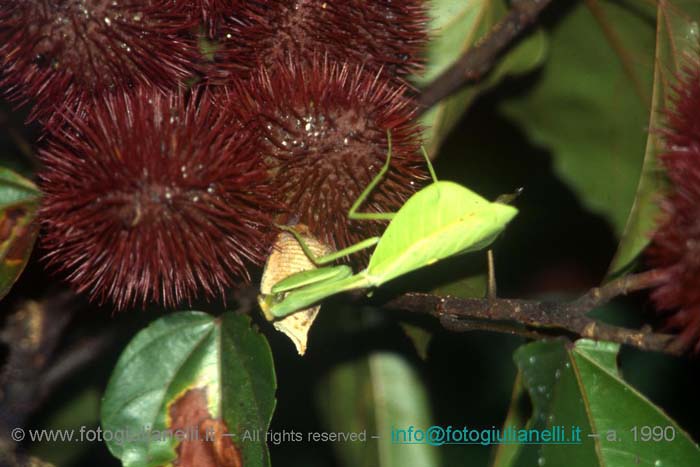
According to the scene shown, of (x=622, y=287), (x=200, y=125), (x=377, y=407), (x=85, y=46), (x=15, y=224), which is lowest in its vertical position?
(x=377, y=407)

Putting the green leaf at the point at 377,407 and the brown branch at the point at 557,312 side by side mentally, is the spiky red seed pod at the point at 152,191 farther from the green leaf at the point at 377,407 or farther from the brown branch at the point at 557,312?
the green leaf at the point at 377,407

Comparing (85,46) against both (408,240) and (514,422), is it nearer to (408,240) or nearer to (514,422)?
(408,240)

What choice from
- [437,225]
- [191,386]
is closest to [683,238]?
[437,225]

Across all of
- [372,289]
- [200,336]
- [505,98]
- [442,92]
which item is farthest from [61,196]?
[505,98]

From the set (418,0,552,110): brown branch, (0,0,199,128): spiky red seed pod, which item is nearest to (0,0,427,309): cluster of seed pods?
(0,0,199,128): spiky red seed pod

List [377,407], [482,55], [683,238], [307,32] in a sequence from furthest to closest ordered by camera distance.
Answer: [377,407]
[482,55]
[307,32]
[683,238]

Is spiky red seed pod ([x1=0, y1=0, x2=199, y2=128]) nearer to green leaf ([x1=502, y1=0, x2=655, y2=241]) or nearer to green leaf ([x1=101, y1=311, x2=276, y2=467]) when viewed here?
green leaf ([x1=101, y1=311, x2=276, y2=467])

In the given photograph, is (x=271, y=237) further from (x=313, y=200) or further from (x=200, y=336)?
(x=200, y=336)
